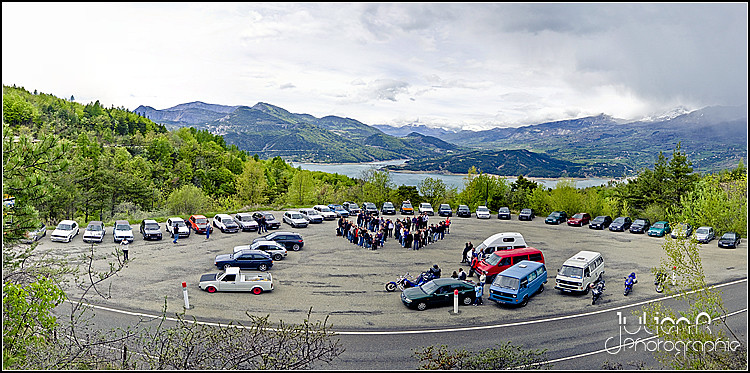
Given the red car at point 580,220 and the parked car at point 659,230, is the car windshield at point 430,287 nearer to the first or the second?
the parked car at point 659,230

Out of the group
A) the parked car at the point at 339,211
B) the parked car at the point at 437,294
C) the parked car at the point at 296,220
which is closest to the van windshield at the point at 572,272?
the parked car at the point at 437,294

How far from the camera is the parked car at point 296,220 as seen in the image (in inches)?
1486

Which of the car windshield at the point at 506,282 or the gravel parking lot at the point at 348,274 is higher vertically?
the car windshield at the point at 506,282

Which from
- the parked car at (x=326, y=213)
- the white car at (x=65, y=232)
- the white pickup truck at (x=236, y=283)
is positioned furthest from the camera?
the parked car at (x=326, y=213)

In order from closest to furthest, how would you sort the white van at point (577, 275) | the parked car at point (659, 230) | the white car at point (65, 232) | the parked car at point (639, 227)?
1. the white van at point (577, 275)
2. the white car at point (65, 232)
3. the parked car at point (659, 230)
4. the parked car at point (639, 227)

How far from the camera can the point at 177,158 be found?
96.9 meters

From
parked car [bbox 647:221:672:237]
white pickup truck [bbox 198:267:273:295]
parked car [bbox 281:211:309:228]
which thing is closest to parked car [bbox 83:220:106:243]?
parked car [bbox 281:211:309:228]

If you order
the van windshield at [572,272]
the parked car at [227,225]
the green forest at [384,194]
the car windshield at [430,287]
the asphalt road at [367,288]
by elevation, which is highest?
the green forest at [384,194]

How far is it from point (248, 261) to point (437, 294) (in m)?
11.3

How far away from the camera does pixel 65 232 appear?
29844 mm

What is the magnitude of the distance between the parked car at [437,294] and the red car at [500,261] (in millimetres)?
4001

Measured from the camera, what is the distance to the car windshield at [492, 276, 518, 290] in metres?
18.3

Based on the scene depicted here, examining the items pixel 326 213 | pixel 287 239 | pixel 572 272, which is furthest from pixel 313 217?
pixel 572 272

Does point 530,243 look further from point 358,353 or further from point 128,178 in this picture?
point 128,178
